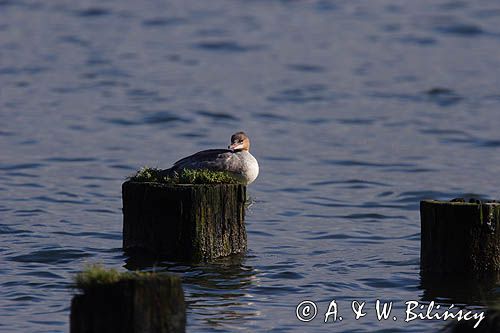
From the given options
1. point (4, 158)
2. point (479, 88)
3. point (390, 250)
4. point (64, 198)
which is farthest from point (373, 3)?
point (390, 250)

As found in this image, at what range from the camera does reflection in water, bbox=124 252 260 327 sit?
888cm

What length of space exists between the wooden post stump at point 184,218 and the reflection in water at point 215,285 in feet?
0.31

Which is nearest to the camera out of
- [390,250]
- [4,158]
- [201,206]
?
[201,206]

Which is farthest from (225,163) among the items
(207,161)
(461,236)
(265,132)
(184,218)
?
(265,132)

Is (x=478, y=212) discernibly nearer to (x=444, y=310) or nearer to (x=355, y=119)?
(x=444, y=310)

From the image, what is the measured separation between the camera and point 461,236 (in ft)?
30.5

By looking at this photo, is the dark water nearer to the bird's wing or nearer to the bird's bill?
the bird's wing

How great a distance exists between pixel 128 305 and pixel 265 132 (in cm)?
1354

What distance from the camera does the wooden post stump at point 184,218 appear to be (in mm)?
9703

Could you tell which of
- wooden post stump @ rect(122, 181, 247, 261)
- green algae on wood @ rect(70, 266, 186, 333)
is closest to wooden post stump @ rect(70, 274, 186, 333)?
green algae on wood @ rect(70, 266, 186, 333)

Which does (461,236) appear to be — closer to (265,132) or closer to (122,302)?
(122,302)

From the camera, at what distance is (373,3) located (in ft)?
110

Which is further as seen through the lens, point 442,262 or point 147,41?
point 147,41

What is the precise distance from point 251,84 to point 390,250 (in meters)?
12.8
